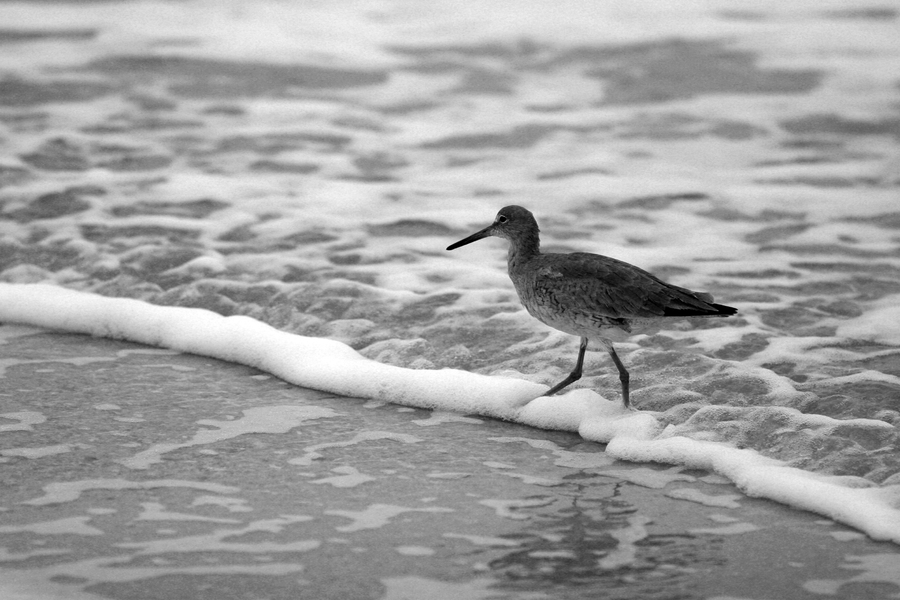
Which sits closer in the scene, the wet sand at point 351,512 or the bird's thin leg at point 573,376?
the wet sand at point 351,512

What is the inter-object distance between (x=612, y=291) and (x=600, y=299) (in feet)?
0.22

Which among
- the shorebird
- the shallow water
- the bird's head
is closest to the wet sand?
the shorebird

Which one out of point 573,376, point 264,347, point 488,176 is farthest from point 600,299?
point 488,176

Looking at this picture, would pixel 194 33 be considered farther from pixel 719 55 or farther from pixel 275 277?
pixel 275 277

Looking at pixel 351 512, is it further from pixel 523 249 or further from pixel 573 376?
pixel 523 249

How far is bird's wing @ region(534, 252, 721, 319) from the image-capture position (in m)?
5.28

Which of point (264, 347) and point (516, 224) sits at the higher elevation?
point (516, 224)

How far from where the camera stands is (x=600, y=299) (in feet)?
17.6

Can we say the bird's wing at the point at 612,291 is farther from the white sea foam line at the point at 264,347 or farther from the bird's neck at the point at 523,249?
the white sea foam line at the point at 264,347

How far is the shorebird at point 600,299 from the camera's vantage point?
529 centimetres

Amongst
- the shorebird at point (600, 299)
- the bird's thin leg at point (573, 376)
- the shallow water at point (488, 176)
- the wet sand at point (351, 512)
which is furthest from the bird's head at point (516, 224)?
the wet sand at point (351, 512)

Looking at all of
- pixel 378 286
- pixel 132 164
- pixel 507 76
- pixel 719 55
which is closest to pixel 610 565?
pixel 378 286

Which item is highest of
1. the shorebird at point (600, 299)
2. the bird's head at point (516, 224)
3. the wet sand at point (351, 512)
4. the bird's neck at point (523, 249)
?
the bird's head at point (516, 224)

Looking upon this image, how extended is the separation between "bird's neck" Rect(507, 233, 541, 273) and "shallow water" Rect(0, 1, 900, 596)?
1.68ft
